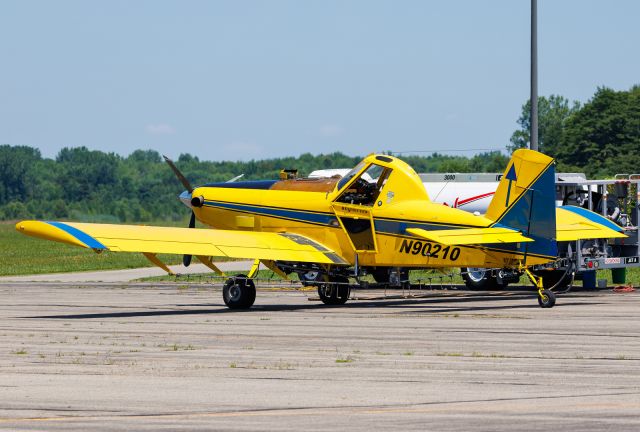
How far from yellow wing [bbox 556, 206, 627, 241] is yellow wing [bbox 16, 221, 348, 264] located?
15.7 feet

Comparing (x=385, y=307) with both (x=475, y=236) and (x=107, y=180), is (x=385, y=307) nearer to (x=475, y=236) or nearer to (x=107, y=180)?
(x=475, y=236)

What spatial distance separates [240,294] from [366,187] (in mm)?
3212

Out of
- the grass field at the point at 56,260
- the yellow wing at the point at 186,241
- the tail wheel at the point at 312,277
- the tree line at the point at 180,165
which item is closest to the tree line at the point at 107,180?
the tree line at the point at 180,165

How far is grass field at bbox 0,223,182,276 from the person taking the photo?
4809 centimetres

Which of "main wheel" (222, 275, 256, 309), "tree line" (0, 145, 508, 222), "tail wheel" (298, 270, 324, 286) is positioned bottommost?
"main wheel" (222, 275, 256, 309)

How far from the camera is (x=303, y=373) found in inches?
590

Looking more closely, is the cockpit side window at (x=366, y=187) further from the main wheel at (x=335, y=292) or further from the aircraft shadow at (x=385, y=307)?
the aircraft shadow at (x=385, y=307)

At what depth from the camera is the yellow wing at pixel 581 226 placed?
89.8ft

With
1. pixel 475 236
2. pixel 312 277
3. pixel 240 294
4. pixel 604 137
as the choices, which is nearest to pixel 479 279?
pixel 312 277

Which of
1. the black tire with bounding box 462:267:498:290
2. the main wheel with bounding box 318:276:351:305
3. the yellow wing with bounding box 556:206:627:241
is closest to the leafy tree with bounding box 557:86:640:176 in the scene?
the black tire with bounding box 462:267:498:290

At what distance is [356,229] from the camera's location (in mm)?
26094

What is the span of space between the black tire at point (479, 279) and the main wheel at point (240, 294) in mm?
8767

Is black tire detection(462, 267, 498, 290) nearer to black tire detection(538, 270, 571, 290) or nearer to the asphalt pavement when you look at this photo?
black tire detection(538, 270, 571, 290)

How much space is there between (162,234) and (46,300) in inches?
222
